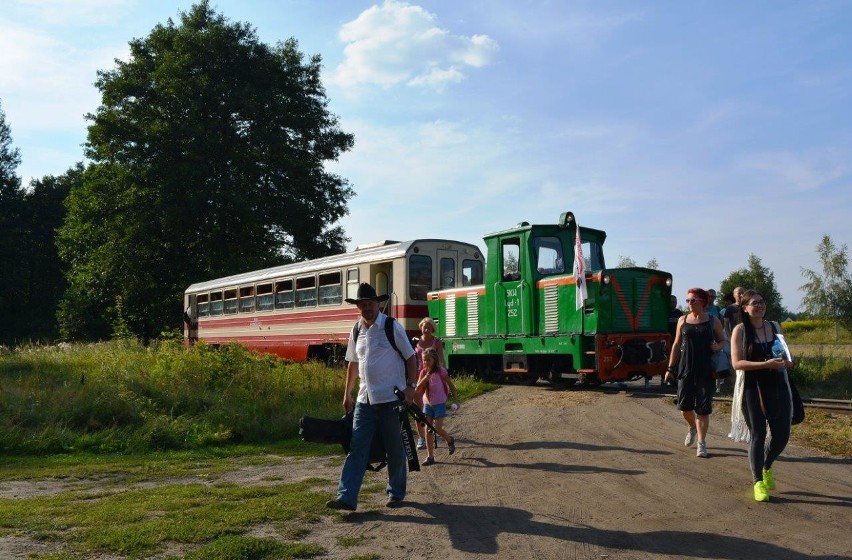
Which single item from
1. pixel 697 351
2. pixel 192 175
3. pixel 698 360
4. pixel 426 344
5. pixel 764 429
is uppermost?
pixel 192 175

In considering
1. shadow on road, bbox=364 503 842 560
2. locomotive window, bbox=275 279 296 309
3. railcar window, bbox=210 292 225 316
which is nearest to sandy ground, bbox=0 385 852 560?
shadow on road, bbox=364 503 842 560

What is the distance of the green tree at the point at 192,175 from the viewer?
34.9 m

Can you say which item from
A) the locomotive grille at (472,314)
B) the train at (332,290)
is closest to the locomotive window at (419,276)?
the train at (332,290)

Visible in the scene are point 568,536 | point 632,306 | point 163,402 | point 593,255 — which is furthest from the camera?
point 593,255

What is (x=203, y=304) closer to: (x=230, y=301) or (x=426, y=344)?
(x=230, y=301)

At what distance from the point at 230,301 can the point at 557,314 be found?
15.4 m

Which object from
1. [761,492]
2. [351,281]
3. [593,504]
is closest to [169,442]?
[593,504]

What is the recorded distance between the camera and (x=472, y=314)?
58.1 ft

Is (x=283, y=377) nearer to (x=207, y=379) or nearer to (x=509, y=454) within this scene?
(x=207, y=379)

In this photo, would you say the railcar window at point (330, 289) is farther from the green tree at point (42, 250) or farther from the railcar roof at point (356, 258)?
the green tree at point (42, 250)

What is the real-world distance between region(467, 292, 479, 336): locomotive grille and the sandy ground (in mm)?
6401

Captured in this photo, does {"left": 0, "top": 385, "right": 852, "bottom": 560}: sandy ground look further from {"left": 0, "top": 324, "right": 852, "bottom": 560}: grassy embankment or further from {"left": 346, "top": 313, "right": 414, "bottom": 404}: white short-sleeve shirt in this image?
{"left": 346, "top": 313, "right": 414, "bottom": 404}: white short-sleeve shirt

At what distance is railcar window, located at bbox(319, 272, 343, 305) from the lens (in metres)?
21.2

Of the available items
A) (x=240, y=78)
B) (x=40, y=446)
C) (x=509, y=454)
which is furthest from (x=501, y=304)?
(x=240, y=78)
